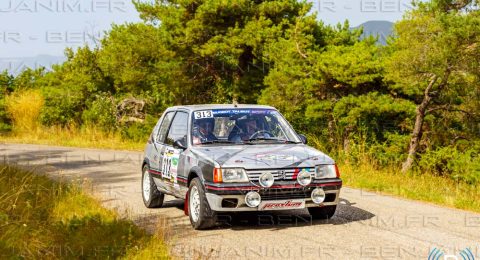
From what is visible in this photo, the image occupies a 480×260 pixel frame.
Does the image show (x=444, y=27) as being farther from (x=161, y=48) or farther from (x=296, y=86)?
(x=161, y=48)

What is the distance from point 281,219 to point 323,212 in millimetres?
676

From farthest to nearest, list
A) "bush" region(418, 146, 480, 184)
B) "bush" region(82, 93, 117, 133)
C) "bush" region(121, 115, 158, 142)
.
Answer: "bush" region(82, 93, 117, 133) → "bush" region(121, 115, 158, 142) → "bush" region(418, 146, 480, 184)

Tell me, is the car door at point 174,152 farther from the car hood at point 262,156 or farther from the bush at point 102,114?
the bush at point 102,114

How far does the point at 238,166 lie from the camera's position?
892 centimetres

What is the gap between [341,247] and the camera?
26.2 ft

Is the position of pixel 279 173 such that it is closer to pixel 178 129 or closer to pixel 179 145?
pixel 179 145

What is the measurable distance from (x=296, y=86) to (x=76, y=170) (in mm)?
7938

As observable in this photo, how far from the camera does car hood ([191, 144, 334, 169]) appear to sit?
29.5ft

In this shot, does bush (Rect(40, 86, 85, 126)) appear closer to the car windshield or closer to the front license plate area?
the car windshield

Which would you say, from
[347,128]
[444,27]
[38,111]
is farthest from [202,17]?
A: [444,27]

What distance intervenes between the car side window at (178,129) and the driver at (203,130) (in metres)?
0.20

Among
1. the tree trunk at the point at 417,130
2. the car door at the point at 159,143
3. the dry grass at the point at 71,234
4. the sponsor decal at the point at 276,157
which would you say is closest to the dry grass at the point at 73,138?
the tree trunk at the point at 417,130

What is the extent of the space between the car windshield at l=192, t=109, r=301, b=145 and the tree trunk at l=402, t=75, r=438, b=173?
9.32m

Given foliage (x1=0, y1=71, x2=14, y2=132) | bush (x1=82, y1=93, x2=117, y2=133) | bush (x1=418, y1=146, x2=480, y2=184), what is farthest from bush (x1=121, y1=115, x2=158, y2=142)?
bush (x1=418, y1=146, x2=480, y2=184)
